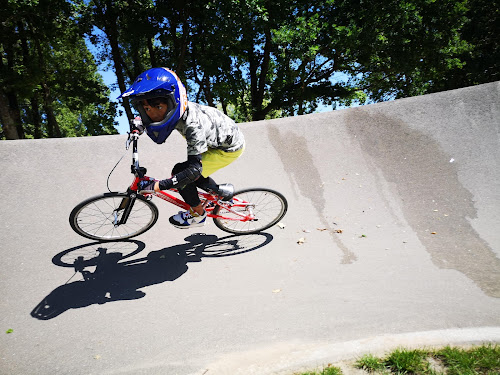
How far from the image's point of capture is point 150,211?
13.9 feet

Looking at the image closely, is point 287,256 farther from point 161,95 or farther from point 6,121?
point 6,121

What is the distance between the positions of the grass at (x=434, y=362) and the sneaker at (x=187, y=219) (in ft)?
7.39

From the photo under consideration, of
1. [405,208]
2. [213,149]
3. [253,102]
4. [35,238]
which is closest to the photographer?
[213,149]

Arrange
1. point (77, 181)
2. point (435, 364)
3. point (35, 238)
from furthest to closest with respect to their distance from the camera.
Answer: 1. point (77, 181)
2. point (35, 238)
3. point (435, 364)

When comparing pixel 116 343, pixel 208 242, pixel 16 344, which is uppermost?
pixel 208 242

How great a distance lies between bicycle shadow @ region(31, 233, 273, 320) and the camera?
3.17 metres

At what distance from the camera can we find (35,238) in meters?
4.11

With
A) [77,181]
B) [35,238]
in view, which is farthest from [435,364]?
[77,181]

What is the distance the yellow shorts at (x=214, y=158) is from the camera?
3.63 metres

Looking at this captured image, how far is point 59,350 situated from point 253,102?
58.1 feet

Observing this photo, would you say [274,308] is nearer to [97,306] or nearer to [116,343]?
[116,343]

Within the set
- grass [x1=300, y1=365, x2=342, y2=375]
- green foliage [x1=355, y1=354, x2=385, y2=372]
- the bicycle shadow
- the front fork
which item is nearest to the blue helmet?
the front fork

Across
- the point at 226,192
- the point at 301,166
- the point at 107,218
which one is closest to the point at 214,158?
the point at 226,192

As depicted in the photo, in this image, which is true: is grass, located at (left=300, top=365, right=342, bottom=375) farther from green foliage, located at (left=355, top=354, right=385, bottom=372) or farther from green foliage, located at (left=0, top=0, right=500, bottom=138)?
green foliage, located at (left=0, top=0, right=500, bottom=138)
